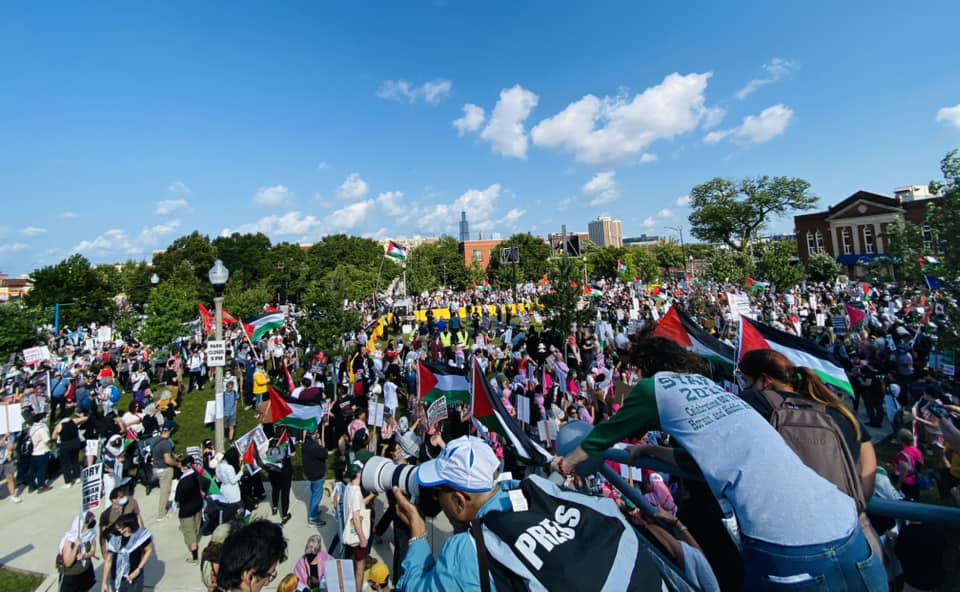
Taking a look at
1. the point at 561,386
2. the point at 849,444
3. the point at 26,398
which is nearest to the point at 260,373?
the point at 26,398

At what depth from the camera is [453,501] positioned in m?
2.01

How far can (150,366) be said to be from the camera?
2162 centimetres

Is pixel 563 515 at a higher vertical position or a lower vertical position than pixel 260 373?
higher

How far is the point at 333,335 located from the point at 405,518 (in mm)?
15674

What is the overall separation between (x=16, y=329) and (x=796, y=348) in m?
32.5

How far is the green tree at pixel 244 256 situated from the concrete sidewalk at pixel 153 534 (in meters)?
71.5

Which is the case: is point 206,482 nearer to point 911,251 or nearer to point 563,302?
point 563,302

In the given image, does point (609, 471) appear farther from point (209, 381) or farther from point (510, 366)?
point (209, 381)

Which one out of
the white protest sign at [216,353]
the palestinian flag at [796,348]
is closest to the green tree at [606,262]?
the white protest sign at [216,353]

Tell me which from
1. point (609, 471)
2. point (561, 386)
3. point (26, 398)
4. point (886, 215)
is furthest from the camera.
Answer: point (886, 215)

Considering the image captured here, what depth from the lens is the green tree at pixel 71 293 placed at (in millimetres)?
47125

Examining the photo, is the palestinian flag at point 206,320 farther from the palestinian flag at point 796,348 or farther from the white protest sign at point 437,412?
the palestinian flag at point 796,348

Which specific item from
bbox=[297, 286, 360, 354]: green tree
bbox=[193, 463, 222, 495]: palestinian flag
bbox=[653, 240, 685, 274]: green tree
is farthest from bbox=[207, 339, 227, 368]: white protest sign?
bbox=[653, 240, 685, 274]: green tree

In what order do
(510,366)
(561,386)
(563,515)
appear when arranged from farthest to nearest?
(510,366), (561,386), (563,515)
